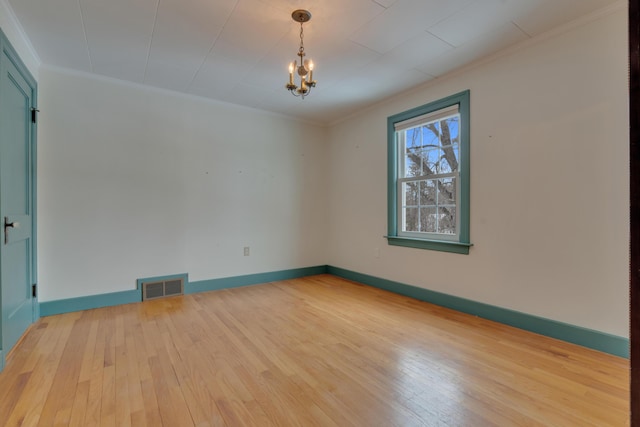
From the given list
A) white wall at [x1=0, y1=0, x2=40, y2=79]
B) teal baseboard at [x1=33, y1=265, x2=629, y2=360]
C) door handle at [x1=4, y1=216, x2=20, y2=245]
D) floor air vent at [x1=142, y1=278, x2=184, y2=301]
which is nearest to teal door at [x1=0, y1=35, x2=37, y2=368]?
door handle at [x1=4, y1=216, x2=20, y2=245]

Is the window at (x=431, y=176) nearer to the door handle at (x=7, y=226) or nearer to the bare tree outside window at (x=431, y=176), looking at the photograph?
the bare tree outside window at (x=431, y=176)

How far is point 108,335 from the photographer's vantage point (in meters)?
2.51

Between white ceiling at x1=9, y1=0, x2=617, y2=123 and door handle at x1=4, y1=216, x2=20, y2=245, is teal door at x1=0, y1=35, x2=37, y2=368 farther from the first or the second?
white ceiling at x1=9, y1=0, x2=617, y2=123

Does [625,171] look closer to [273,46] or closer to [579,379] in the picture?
[579,379]

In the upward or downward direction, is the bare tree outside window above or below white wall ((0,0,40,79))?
below

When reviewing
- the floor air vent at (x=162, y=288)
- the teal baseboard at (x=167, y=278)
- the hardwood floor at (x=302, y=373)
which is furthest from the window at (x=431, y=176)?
the floor air vent at (x=162, y=288)

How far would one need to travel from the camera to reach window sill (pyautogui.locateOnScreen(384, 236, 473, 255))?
305cm

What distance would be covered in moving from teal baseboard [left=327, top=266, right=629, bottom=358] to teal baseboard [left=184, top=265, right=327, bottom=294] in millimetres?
1350

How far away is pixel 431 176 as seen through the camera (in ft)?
11.4

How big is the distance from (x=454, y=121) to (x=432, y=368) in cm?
248

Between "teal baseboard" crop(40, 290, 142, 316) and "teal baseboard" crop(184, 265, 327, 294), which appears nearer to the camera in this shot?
"teal baseboard" crop(40, 290, 142, 316)

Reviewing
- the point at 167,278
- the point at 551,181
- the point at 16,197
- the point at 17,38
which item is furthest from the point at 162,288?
the point at 551,181

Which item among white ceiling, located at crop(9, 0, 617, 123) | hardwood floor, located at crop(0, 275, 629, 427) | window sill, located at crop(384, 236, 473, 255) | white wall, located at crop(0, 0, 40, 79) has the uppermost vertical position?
white ceiling, located at crop(9, 0, 617, 123)

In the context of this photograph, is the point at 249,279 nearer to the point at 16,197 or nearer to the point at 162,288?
the point at 162,288
